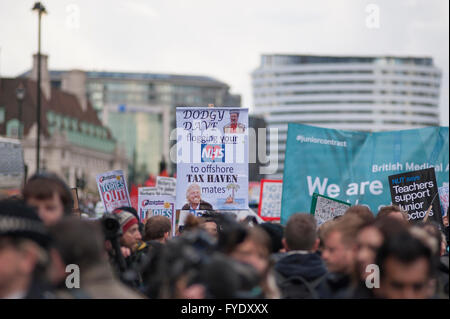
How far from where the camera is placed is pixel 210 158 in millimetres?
10703

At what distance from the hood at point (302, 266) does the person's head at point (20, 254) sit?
8.37 ft

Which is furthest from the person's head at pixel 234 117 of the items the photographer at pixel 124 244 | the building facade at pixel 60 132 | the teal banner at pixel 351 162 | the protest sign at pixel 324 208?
the building facade at pixel 60 132

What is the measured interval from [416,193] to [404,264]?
6531 mm

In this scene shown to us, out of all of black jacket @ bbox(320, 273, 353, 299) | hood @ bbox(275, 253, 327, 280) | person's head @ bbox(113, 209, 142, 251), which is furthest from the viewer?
person's head @ bbox(113, 209, 142, 251)

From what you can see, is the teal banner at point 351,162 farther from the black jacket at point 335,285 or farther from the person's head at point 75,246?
the person's head at point 75,246

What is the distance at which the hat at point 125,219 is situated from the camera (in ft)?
25.1

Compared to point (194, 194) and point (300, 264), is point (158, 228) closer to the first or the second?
point (194, 194)

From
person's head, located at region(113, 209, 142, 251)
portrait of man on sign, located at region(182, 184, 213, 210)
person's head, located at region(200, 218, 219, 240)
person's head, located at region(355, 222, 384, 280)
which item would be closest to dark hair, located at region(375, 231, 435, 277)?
person's head, located at region(355, 222, 384, 280)

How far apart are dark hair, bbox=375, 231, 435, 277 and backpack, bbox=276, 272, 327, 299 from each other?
1469 millimetres

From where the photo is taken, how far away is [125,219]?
7.72 meters

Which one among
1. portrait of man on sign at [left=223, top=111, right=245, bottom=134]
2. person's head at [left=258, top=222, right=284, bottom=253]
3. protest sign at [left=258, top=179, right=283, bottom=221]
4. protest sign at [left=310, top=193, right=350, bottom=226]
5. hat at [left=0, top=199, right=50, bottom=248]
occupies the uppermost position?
portrait of man on sign at [left=223, top=111, right=245, bottom=134]

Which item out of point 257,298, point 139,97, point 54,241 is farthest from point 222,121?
point 139,97

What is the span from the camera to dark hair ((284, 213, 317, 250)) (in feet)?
20.7

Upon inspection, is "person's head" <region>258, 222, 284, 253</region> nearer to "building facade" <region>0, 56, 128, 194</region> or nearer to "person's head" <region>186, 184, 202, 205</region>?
"person's head" <region>186, 184, 202, 205</region>
